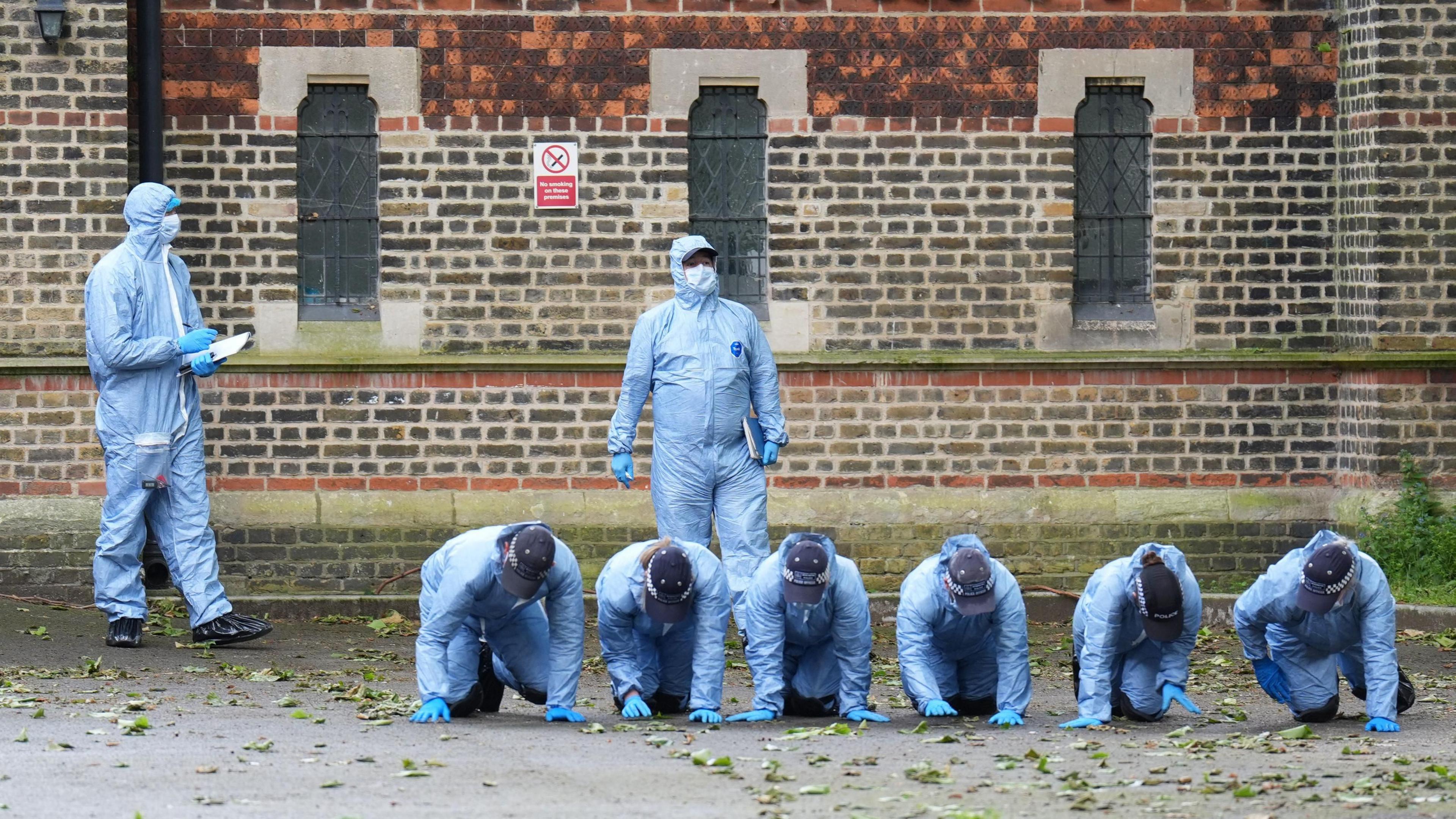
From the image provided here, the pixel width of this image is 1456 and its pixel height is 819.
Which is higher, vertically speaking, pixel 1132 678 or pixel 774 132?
pixel 774 132

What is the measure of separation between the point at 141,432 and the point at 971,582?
16.6ft

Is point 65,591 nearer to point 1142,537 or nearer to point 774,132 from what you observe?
point 774,132

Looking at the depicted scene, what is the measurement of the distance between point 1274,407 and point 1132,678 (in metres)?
5.60

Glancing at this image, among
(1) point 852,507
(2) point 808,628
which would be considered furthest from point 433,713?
(1) point 852,507

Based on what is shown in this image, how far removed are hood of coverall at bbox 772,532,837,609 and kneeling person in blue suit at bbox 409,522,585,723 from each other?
912 mm

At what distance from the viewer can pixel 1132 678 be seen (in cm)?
967

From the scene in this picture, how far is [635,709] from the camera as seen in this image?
31.2 ft

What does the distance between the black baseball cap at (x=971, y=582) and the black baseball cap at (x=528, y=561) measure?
1.76m

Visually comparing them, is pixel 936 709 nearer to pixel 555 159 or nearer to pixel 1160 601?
pixel 1160 601

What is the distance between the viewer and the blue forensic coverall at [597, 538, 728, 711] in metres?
9.41

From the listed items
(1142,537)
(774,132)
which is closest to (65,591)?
(774,132)

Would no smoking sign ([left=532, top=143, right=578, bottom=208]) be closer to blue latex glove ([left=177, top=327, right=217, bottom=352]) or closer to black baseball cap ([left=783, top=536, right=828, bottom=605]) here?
blue latex glove ([left=177, top=327, right=217, bottom=352])

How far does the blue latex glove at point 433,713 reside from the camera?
9.30 m

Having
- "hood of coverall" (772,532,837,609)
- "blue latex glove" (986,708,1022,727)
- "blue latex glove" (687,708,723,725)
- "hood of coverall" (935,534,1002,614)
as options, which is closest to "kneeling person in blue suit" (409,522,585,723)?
"blue latex glove" (687,708,723,725)
